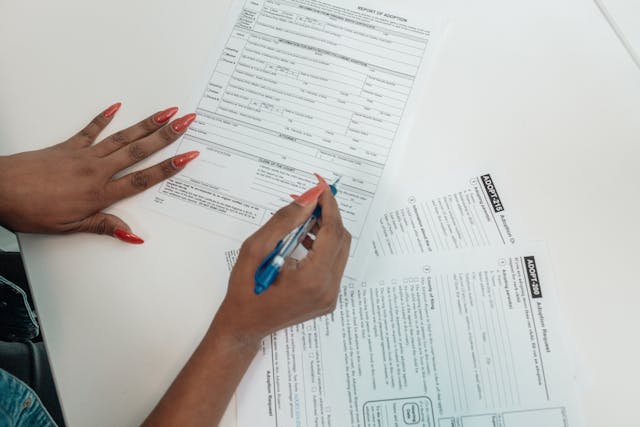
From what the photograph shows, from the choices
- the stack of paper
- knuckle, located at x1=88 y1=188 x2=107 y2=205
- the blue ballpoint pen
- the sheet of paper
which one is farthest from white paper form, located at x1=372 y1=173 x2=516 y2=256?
knuckle, located at x1=88 y1=188 x2=107 y2=205

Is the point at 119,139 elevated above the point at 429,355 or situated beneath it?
elevated above

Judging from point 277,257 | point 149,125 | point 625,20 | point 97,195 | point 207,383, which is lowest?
point 207,383

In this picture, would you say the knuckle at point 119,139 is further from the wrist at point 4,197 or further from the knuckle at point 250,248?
the knuckle at point 250,248

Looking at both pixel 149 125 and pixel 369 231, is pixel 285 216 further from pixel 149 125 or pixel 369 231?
pixel 149 125

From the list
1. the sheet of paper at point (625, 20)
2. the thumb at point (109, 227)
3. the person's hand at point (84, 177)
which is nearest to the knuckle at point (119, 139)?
the person's hand at point (84, 177)

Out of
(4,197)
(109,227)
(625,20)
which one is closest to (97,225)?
(109,227)

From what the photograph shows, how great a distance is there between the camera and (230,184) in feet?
2.16

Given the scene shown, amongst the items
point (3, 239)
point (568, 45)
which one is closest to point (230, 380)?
point (568, 45)

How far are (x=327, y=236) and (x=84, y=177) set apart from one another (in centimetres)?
36

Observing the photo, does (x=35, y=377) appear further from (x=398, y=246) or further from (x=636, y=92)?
(x=636, y=92)

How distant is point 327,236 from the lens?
0.53 m

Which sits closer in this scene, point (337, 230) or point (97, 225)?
point (337, 230)

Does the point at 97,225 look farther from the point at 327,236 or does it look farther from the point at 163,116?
the point at 327,236

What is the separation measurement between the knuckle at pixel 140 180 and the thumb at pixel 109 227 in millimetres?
52
